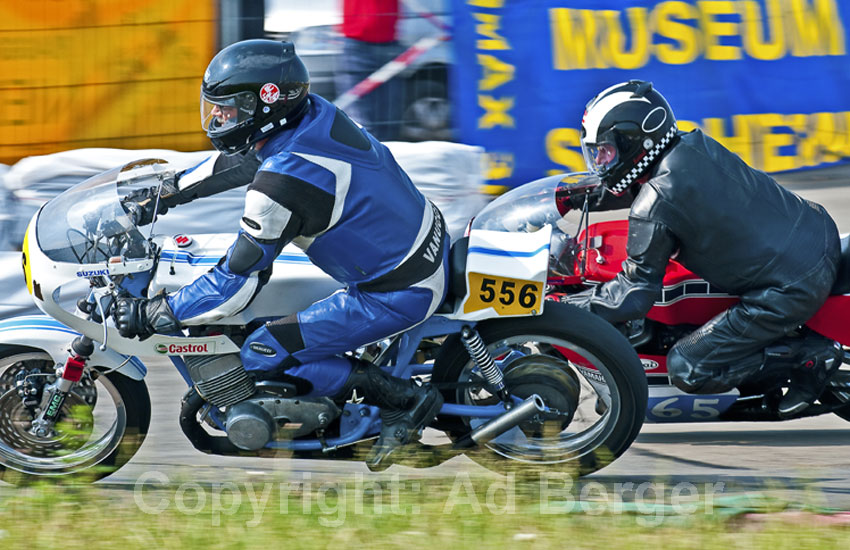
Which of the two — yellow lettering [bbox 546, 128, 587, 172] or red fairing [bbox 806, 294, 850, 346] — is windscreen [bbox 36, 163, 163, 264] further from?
yellow lettering [bbox 546, 128, 587, 172]

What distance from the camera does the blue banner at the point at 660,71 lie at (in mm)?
9320

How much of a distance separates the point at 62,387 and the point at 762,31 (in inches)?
276

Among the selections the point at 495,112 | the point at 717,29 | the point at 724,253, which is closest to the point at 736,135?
the point at 717,29

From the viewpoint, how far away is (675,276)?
17.2ft

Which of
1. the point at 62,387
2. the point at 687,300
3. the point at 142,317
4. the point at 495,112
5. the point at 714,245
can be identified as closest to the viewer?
the point at 142,317

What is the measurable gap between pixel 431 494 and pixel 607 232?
1.65 metres

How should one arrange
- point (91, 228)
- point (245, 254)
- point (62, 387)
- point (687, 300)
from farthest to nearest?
point (687, 300) < point (62, 387) < point (91, 228) < point (245, 254)

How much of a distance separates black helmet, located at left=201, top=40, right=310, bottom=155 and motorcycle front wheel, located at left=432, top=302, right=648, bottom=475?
1164mm

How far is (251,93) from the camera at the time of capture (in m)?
4.37

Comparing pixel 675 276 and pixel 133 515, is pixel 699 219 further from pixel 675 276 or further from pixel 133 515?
pixel 133 515

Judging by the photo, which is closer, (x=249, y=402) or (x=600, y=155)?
(x=249, y=402)

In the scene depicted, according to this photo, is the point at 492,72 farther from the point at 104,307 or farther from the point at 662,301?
the point at 104,307

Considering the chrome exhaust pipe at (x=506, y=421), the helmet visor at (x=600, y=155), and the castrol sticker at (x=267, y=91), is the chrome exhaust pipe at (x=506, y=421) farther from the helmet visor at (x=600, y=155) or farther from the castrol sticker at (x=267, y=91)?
the castrol sticker at (x=267, y=91)

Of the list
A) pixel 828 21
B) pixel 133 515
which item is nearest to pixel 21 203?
pixel 133 515
